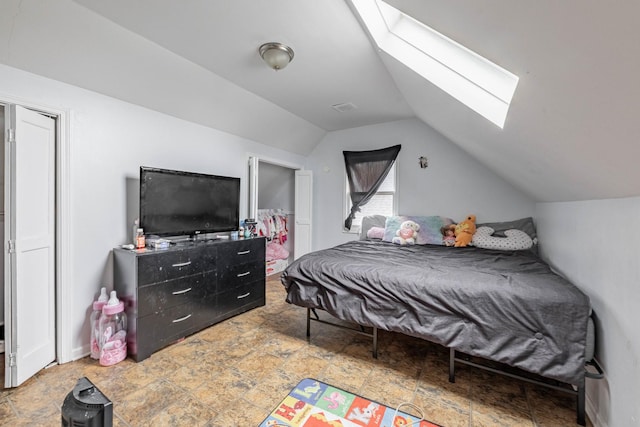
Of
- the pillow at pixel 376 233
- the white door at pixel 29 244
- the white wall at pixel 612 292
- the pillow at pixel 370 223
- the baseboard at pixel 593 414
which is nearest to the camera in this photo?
the white wall at pixel 612 292

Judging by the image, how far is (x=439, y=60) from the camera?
175 cm

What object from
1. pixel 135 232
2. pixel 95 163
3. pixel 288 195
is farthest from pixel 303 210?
pixel 95 163

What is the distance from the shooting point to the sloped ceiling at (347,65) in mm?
720

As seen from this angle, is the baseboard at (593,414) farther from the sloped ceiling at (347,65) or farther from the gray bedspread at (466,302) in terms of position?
the sloped ceiling at (347,65)

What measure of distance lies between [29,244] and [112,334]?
874mm

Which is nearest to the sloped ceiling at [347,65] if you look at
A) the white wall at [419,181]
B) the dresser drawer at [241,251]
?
the white wall at [419,181]

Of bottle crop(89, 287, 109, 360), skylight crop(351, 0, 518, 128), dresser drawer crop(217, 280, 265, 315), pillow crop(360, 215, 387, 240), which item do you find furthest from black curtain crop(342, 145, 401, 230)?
bottle crop(89, 287, 109, 360)

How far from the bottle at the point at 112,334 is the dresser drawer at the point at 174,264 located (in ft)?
0.89

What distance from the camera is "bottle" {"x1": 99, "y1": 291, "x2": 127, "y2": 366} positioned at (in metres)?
2.04

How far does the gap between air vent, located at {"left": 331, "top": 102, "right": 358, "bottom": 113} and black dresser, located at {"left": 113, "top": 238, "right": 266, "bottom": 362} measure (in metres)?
2.01

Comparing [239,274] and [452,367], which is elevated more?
[239,274]

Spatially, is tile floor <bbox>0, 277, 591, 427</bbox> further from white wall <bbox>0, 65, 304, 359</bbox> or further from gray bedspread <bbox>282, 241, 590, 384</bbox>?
white wall <bbox>0, 65, 304, 359</bbox>

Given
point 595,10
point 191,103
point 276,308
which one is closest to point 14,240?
point 191,103

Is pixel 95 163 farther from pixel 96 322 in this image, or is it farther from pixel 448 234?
pixel 448 234
